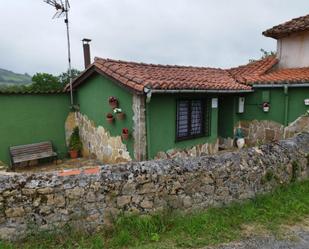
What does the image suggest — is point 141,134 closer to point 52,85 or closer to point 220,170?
point 220,170

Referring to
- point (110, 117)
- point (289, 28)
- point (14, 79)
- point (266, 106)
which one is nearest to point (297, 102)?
point (266, 106)

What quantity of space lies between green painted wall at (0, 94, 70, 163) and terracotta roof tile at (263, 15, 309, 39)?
391 inches

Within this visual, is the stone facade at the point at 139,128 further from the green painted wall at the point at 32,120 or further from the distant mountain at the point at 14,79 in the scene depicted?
the distant mountain at the point at 14,79

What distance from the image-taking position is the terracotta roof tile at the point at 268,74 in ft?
30.2

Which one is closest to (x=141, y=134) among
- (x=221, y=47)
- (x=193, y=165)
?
(x=193, y=165)

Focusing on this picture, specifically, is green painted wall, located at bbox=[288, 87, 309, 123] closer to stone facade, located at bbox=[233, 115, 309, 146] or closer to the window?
stone facade, located at bbox=[233, 115, 309, 146]

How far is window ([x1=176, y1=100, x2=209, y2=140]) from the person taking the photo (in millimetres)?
8500

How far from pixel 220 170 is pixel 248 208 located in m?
0.92

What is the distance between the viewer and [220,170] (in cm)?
478

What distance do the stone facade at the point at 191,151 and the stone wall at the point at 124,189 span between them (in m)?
2.69

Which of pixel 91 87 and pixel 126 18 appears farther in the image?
pixel 126 18

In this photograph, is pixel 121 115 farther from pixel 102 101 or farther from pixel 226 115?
pixel 226 115

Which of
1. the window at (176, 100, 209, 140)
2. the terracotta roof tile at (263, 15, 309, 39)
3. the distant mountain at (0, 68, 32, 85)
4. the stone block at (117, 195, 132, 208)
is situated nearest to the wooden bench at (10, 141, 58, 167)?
the window at (176, 100, 209, 140)

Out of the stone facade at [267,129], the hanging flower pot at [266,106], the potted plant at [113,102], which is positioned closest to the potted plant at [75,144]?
the potted plant at [113,102]
